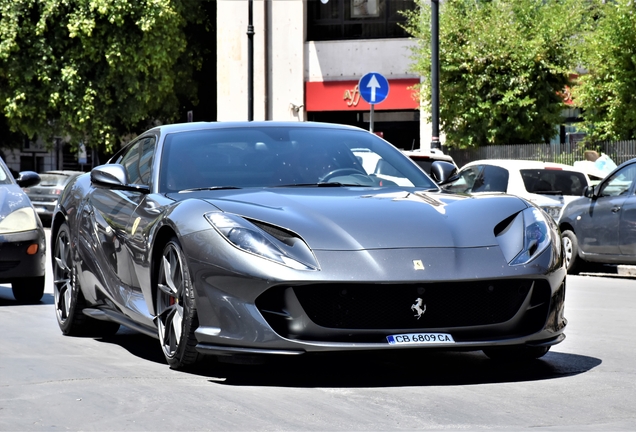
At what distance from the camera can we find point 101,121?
38812 mm

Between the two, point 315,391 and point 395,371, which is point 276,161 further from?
point 315,391

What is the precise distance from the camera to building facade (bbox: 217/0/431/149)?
38.3m

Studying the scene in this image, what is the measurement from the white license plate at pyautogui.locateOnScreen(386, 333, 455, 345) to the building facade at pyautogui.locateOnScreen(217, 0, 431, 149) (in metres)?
31.9

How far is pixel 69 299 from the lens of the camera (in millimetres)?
8836

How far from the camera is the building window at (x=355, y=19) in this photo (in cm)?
3875

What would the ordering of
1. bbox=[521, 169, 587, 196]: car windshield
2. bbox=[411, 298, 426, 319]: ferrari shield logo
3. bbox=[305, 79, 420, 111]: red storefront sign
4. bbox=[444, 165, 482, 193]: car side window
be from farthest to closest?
bbox=[305, 79, 420, 111]: red storefront sign, bbox=[444, 165, 482, 193]: car side window, bbox=[521, 169, 587, 196]: car windshield, bbox=[411, 298, 426, 319]: ferrari shield logo

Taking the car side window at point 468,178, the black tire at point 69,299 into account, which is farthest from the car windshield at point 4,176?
the car side window at point 468,178

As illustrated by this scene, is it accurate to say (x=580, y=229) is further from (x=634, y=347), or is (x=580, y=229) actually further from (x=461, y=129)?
(x=461, y=129)

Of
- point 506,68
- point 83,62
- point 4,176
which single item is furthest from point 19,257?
point 83,62

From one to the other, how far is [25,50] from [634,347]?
32.7 metres

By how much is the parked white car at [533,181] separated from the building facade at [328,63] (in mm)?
18422

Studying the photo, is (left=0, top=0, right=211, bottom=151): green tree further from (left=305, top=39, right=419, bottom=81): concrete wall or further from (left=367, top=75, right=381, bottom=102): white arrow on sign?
(left=367, top=75, right=381, bottom=102): white arrow on sign

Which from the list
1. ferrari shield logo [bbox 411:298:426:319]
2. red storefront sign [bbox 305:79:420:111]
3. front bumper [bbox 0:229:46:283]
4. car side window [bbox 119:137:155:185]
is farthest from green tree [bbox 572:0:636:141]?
ferrari shield logo [bbox 411:298:426:319]

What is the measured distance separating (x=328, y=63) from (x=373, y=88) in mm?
15277
